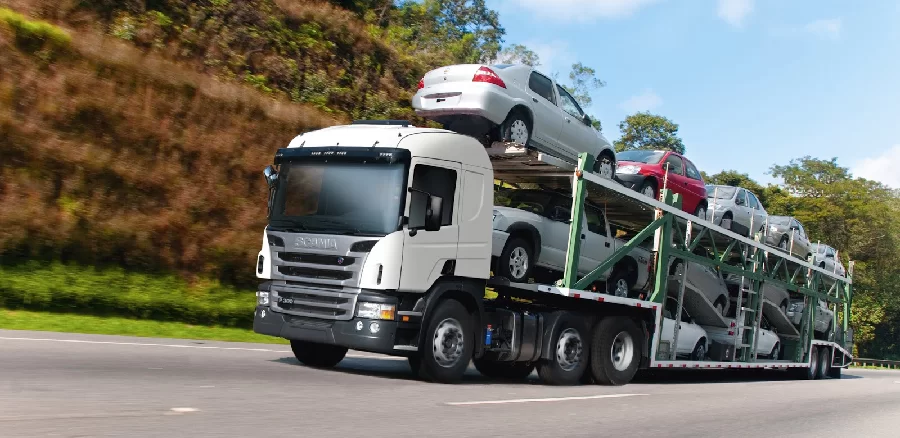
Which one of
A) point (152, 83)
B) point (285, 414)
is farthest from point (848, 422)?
point (152, 83)

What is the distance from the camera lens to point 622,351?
42.2 feet

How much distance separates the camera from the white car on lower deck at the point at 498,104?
11852 mm

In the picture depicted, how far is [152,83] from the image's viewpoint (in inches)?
733

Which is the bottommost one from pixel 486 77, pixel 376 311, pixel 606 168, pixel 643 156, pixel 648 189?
pixel 376 311

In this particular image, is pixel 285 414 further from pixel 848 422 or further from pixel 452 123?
pixel 848 422

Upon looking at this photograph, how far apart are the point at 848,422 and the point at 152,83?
49.6 feet

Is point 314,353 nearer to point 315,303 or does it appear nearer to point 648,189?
point 315,303

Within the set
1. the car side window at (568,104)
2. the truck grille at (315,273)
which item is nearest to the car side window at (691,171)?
the car side window at (568,104)

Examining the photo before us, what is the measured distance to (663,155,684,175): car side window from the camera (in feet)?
54.1

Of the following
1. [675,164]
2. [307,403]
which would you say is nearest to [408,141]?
[307,403]

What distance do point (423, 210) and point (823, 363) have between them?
15857 mm

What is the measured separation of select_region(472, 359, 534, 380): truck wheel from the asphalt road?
1.17 feet

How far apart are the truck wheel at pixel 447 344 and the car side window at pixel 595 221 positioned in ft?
9.32

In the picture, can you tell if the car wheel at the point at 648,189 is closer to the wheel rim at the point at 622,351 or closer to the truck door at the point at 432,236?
the wheel rim at the point at 622,351
